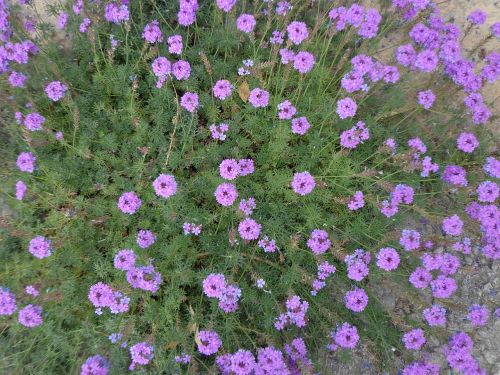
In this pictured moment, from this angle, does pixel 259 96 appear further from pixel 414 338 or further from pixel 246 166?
pixel 414 338

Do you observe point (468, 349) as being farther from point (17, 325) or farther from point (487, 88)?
point (17, 325)

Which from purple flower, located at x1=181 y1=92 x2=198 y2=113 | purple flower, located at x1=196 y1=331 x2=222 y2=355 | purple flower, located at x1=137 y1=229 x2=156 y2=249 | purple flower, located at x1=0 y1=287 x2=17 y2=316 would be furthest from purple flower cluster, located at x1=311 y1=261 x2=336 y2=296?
purple flower, located at x1=0 y1=287 x2=17 y2=316

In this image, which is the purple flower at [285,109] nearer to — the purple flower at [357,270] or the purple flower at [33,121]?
the purple flower at [357,270]

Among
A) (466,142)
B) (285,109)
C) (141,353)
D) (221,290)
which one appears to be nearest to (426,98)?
(466,142)

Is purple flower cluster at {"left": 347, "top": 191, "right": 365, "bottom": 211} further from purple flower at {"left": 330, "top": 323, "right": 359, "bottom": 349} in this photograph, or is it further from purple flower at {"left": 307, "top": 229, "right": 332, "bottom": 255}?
purple flower at {"left": 330, "top": 323, "right": 359, "bottom": 349}

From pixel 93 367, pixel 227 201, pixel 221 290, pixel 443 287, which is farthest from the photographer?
pixel 443 287

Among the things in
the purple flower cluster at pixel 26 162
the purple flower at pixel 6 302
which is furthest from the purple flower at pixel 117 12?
the purple flower at pixel 6 302

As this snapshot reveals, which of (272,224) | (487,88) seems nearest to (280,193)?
(272,224)
